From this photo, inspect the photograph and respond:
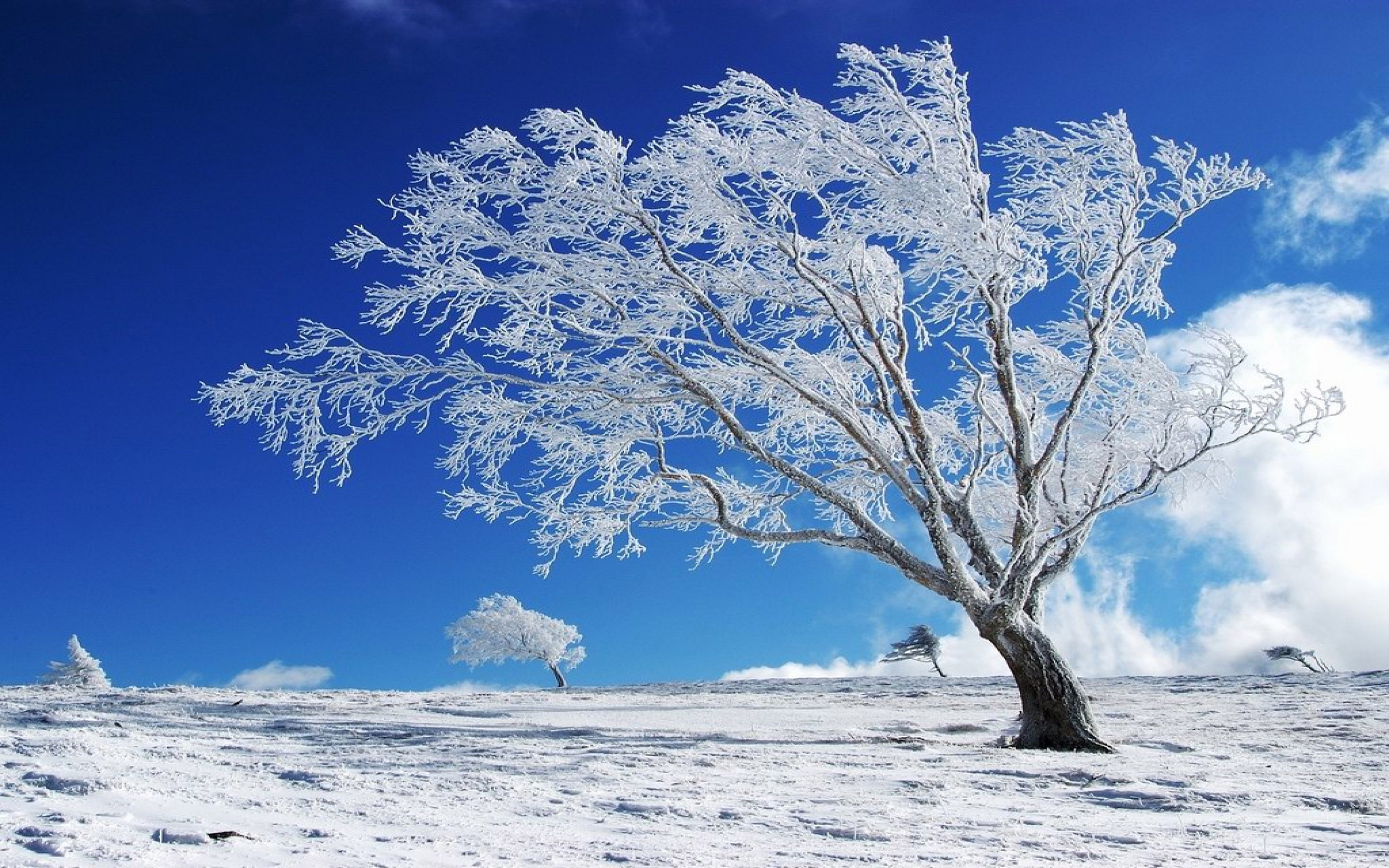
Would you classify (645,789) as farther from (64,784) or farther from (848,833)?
(64,784)

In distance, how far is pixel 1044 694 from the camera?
10.8 metres

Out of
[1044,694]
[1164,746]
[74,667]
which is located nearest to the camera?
[1164,746]

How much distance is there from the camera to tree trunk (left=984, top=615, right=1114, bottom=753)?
10312mm

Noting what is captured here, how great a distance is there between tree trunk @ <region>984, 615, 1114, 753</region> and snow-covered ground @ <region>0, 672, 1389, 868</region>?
1.75ft

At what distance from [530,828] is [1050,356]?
460 inches

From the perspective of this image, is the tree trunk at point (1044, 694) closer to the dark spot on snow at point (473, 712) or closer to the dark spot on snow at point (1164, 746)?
the dark spot on snow at point (1164, 746)

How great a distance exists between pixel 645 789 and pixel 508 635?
3313 cm

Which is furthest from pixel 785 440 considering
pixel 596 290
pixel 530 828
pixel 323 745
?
pixel 530 828

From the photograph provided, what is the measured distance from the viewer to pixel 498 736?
28.8 ft

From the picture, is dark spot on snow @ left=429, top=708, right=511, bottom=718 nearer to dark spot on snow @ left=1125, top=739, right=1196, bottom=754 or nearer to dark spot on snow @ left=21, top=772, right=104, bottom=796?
dark spot on snow @ left=21, top=772, right=104, bottom=796

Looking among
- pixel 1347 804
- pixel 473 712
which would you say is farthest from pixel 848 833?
pixel 473 712

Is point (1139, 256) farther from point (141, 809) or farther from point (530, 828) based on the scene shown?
point (141, 809)

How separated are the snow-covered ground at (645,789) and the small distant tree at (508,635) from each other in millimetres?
25558

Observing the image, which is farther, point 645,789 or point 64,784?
point 645,789
